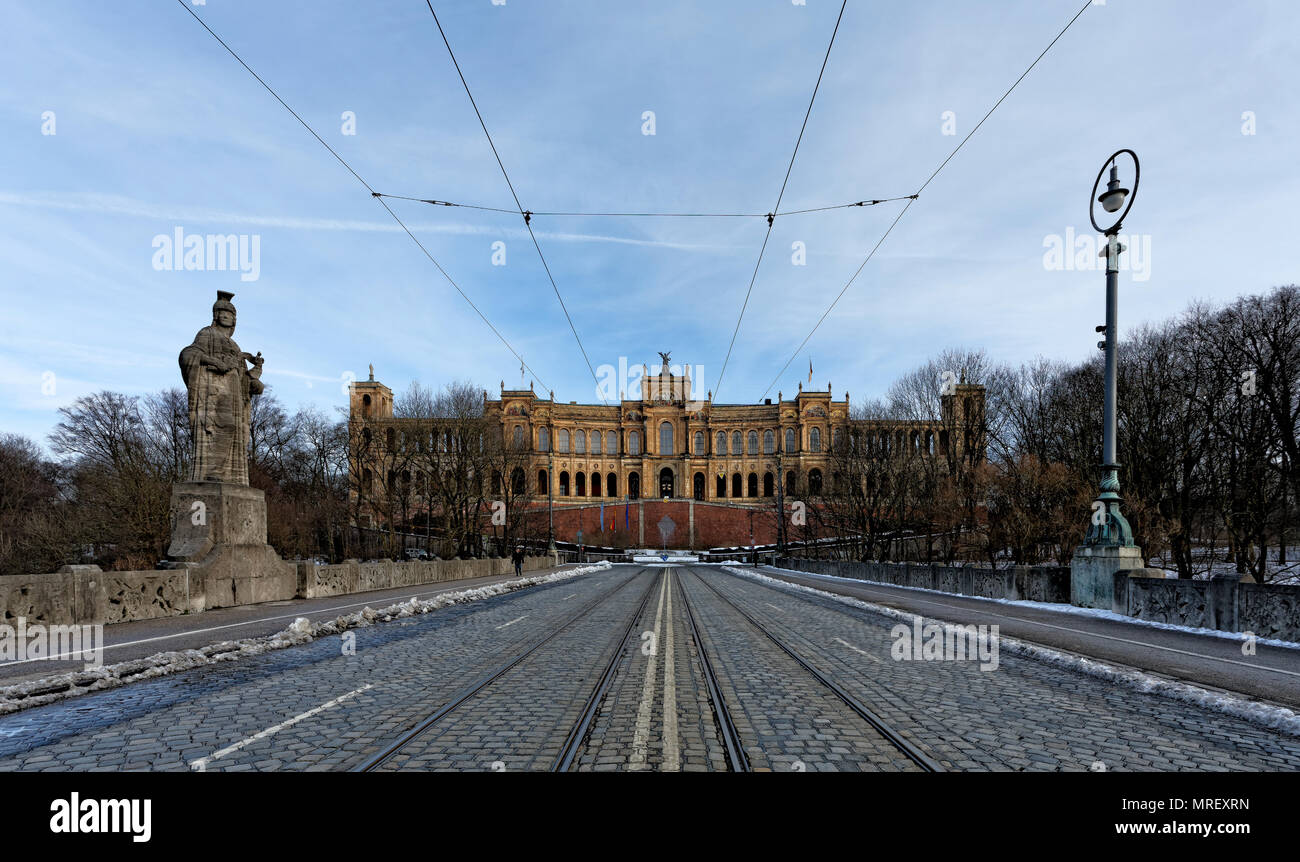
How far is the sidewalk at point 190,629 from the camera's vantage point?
8.35m

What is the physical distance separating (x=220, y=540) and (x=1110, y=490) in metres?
20.5

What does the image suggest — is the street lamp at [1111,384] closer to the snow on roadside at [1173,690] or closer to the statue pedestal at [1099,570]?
the statue pedestal at [1099,570]

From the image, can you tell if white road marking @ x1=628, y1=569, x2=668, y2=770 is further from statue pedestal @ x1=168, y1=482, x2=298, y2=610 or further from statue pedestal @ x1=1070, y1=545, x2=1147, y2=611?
statue pedestal @ x1=1070, y1=545, x2=1147, y2=611

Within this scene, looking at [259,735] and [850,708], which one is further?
[850,708]

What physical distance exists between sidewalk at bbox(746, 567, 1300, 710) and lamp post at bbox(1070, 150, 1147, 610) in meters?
1.01

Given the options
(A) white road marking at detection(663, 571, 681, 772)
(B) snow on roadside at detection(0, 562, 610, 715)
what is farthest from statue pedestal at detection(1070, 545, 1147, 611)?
(B) snow on roadside at detection(0, 562, 610, 715)

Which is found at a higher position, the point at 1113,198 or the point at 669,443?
the point at 1113,198

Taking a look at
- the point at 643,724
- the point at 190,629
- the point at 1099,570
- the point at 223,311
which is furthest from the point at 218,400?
the point at 1099,570

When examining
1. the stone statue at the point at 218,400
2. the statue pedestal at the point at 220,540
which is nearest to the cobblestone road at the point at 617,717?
the statue pedestal at the point at 220,540

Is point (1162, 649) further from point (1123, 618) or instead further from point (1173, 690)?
point (1123, 618)

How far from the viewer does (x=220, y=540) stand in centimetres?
1595

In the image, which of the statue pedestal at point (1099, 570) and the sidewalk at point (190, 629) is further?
the statue pedestal at point (1099, 570)

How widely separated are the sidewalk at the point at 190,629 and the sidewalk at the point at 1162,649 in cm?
1300
